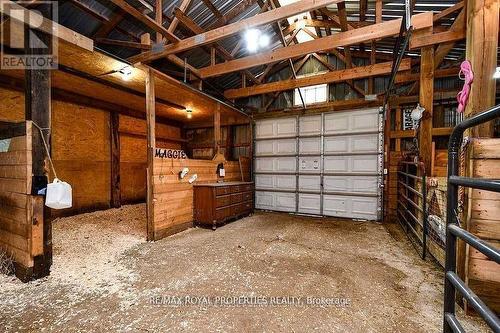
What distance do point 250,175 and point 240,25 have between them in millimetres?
4584

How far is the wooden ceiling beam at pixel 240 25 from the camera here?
111 inches

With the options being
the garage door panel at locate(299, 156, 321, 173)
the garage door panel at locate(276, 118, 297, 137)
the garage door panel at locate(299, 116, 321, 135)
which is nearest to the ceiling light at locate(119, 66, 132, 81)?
the garage door panel at locate(276, 118, 297, 137)

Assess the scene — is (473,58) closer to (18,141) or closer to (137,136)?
(18,141)

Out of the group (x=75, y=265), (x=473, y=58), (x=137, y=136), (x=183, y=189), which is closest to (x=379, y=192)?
(x=473, y=58)

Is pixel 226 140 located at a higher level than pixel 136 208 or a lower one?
higher

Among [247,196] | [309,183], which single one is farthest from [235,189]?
[309,183]

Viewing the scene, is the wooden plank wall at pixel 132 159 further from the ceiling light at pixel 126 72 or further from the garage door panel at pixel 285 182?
the garage door panel at pixel 285 182

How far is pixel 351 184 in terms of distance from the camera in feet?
19.2

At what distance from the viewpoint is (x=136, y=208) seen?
→ 6.50 m

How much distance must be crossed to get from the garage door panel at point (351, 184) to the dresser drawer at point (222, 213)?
9.07 ft

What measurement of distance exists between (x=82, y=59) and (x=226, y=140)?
4.98m

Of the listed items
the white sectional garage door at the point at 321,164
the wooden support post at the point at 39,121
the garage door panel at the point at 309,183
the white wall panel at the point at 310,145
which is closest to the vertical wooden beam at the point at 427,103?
the white sectional garage door at the point at 321,164

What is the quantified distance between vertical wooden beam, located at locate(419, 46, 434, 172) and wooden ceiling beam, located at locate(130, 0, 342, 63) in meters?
2.39

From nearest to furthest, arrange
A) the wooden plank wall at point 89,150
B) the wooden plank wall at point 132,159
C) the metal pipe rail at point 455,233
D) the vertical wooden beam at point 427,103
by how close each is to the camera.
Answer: the metal pipe rail at point 455,233, the vertical wooden beam at point 427,103, the wooden plank wall at point 89,150, the wooden plank wall at point 132,159
